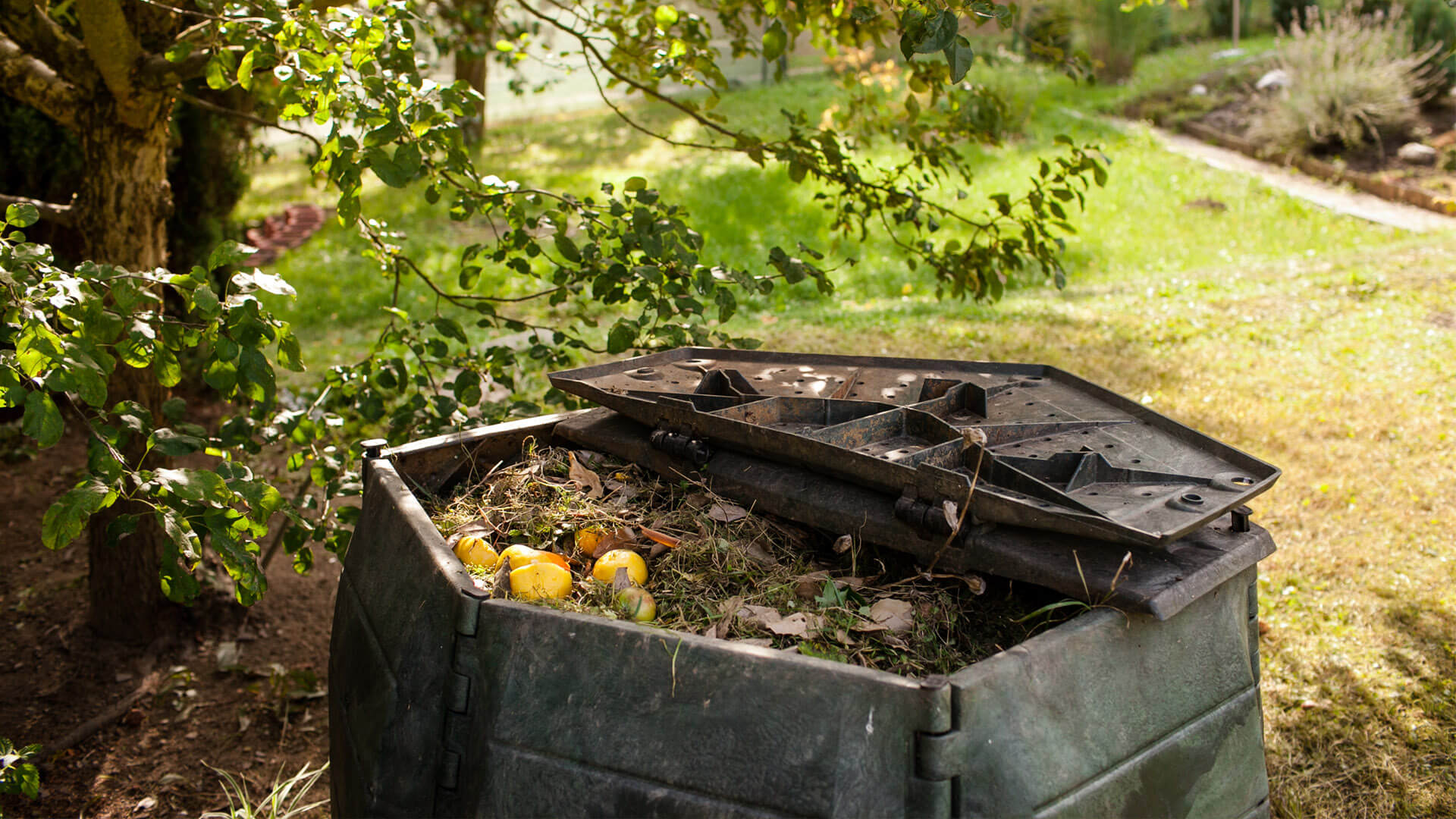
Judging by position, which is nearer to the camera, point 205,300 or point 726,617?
point 726,617

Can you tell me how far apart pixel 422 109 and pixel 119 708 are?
260 centimetres

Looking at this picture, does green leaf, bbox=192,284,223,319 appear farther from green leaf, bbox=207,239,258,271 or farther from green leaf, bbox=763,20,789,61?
green leaf, bbox=763,20,789,61

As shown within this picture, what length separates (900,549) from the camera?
92.2 inches

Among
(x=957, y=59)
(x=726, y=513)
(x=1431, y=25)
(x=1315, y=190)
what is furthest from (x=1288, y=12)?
(x=726, y=513)

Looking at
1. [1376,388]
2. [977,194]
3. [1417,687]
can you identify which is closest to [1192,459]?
[1417,687]

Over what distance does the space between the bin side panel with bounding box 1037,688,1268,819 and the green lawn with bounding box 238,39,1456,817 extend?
1.28 meters

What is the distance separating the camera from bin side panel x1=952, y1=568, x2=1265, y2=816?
1.75 meters

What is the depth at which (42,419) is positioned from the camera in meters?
2.22

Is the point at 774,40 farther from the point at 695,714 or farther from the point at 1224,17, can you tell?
the point at 1224,17

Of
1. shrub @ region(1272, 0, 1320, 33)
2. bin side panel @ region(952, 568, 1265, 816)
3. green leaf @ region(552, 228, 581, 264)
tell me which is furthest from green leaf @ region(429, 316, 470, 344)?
shrub @ region(1272, 0, 1320, 33)

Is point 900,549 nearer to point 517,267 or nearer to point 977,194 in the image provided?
point 517,267

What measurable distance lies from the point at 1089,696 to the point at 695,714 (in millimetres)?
699

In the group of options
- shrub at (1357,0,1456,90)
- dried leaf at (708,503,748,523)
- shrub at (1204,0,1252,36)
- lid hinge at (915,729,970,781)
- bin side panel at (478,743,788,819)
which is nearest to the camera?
lid hinge at (915,729,970,781)

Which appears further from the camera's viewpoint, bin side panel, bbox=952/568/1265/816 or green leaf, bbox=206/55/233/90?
green leaf, bbox=206/55/233/90
